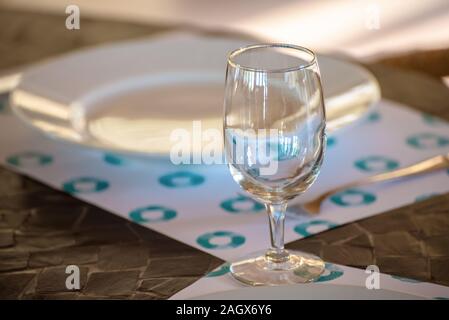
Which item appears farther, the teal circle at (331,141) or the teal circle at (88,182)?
the teal circle at (331,141)

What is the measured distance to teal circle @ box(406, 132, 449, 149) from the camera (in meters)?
1.07

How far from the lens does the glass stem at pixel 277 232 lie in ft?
2.54

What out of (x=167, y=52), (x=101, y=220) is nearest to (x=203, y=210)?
(x=101, y=220)

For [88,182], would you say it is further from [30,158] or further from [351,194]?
[351,194]

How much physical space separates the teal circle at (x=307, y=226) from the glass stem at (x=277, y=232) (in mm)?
78

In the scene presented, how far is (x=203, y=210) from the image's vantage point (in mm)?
932

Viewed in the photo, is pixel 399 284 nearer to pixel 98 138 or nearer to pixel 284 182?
pixel 284 182

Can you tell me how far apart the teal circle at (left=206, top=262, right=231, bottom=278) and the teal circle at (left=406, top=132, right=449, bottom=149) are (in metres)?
0.38

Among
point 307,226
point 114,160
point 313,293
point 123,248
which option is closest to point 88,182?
point 114,160

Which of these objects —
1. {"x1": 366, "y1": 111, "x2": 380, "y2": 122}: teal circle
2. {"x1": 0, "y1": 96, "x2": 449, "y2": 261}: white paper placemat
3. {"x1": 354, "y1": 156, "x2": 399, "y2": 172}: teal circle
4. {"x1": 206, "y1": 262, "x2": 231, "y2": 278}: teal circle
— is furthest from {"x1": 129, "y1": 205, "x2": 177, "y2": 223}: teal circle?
{"x1": 366, "y1": 111, "x2": 380, "y2": 122}: teal circle

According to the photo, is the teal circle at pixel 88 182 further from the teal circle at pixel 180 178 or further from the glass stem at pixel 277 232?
the glass stem at pixel 277 232

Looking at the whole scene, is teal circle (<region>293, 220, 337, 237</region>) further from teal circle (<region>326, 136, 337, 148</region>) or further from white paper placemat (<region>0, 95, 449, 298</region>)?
teal circle (<region>326, 136, 337, 148</region>)

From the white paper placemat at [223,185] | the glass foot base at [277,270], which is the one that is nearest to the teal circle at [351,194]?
the white paper placemat at [223,185]
